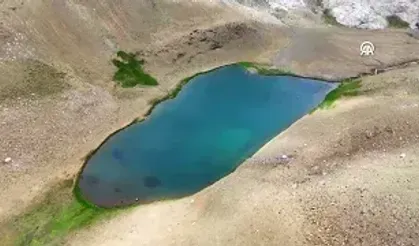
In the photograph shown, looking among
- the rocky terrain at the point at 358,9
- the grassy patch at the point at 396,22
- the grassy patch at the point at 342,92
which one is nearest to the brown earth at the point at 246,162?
the grassy patch at the point at 342,92

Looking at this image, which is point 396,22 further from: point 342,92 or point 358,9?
point 342,92

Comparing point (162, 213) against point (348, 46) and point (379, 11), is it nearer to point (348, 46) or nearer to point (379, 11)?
point (348, 46)

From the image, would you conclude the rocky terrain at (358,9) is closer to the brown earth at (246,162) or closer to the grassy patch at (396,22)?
the grassy patch at (396,22)

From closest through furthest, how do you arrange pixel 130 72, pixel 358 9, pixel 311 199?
pixel 311 199 → pixel 130 72 → pixel 358 9

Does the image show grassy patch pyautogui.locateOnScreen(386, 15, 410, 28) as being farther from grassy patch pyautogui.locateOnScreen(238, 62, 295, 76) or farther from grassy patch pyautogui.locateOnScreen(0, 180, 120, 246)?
grassy patch pyautogui.locateOnScreen(0, 180, 120, 246)

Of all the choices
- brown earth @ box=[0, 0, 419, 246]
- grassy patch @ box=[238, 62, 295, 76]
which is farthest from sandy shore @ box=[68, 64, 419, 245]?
grassy patch @ box=[238, 62, 295, 76]

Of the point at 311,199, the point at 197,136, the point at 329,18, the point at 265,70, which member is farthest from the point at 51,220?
the point at 329,18
